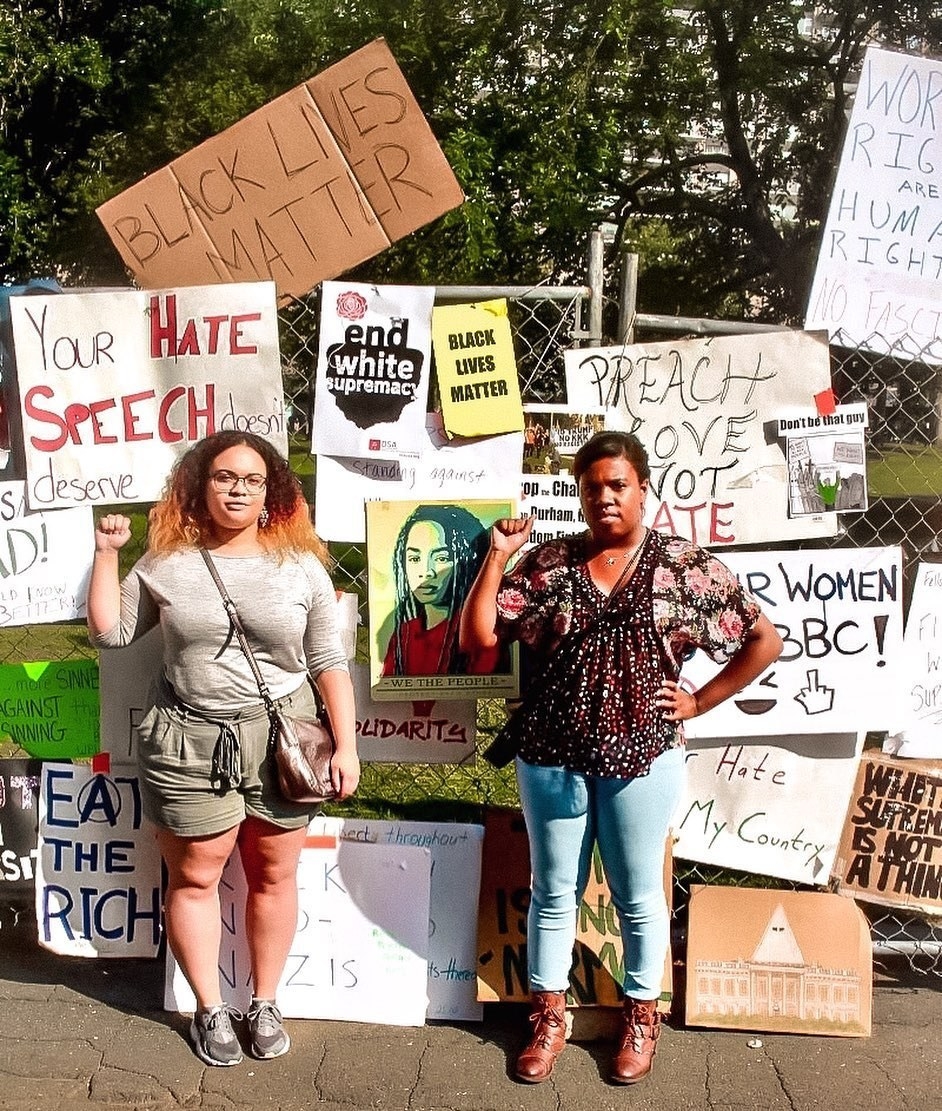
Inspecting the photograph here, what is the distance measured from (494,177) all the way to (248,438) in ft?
35.7

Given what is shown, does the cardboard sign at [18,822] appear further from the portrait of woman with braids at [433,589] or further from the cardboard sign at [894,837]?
the cardboard sign at [894,837]

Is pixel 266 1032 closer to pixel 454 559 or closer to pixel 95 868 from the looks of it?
pixel 95 868

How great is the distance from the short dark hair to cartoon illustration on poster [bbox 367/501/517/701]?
527 millimetres

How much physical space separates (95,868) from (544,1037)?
1491mm

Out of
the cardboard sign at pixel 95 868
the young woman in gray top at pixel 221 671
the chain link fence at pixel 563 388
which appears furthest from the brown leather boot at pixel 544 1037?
→ the cardboard sign at pixel 95 868

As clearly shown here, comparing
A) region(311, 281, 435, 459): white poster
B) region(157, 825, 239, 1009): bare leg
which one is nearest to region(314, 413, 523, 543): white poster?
region(311, 281, 435, 459): white poster

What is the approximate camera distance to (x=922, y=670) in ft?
12.6

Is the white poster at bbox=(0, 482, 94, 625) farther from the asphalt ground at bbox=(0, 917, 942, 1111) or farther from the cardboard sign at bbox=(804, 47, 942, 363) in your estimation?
the cardboard sign at bbox=(804, 47, 942, 363)

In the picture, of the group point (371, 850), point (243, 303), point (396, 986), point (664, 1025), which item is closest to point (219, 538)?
point (243, 303)

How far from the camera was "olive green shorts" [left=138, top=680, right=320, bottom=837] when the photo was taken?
10.9 ft

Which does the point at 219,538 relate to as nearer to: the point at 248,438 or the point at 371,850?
the point at 248,438

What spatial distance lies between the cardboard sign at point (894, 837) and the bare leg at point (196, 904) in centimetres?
190

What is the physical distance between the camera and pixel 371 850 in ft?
12.3

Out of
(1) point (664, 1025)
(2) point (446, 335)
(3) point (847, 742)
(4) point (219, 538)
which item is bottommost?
(1) point (664, 1025)
